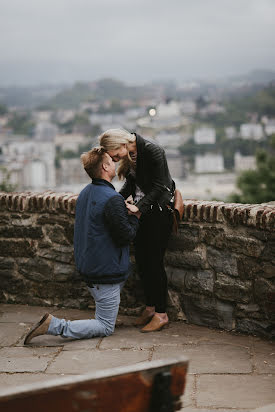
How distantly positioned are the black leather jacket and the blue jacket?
0.24 meters

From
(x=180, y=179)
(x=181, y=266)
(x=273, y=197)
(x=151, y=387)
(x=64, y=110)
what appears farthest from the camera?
(x=64, y=110)

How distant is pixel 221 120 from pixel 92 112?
30664 mm

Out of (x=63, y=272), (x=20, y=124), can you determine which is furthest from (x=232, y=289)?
Result: (x=20, y=124)

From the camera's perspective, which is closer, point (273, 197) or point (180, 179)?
point (273, 197)

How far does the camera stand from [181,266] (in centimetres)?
442

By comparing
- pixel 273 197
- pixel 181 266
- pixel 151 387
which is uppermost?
pixel 151 387

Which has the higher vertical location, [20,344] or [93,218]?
[93,218]

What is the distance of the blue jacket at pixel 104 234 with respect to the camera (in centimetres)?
388

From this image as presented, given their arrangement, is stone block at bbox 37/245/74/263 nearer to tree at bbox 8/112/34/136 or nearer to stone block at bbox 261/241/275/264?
stone block at bbox 261/241/275/264

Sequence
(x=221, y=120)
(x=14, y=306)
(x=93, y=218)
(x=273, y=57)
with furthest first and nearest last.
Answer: (x=273, y=57) < (x=221, y=120) < (x=14, y=306) < (x=93, y=218)

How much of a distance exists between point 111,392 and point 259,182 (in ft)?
82.6

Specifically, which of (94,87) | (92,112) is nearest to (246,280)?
(92,112)

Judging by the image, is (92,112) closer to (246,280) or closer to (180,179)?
(180,179)

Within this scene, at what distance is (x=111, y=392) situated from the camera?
68.8 inches
